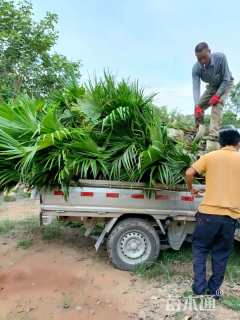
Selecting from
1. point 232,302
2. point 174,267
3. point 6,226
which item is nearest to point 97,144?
point 174,267

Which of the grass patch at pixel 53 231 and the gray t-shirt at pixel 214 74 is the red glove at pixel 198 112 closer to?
the gray t-shirt at pixel 214 74

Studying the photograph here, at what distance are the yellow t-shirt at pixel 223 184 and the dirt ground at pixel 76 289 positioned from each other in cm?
99

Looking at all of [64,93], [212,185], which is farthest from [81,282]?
[64,93]

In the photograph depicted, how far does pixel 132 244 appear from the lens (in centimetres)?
494

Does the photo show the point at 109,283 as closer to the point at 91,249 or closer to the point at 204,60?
the point at 91,249

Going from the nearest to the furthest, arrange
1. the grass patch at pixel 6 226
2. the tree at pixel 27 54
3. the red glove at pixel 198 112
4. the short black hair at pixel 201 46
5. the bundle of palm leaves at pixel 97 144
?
the bundle of palm leaves at pixel 97 144 → the short black hair at pixel 201 46 → the red glove at pixel 198 112 → the grass patch at pixel 6 226 → the tree at pixel 27 54

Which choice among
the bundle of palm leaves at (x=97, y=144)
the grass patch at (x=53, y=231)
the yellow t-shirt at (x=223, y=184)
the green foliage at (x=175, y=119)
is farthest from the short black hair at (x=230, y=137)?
the grass patch at (x=53, y=231)

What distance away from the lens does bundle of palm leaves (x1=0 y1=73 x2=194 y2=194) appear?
184 inches

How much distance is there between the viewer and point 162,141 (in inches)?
187

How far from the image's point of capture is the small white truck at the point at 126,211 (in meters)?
4.81

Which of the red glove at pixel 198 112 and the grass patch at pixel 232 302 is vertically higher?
the red glove at pixel 198 112

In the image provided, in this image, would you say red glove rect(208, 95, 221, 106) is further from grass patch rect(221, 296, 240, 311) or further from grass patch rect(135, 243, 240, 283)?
grass patch rect(221, 296, 240, 311)

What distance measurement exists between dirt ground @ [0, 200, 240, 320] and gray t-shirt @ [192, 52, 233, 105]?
286cm

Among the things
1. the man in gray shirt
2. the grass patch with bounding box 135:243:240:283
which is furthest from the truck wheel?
the man in gray shirt
